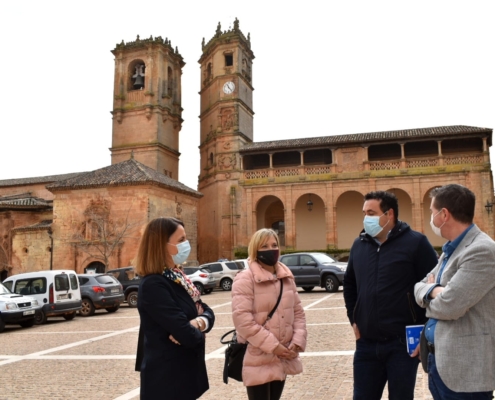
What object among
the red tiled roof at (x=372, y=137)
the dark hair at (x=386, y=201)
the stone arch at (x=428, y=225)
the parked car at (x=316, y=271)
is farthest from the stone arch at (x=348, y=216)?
the dark hair at (x=386, y=201)

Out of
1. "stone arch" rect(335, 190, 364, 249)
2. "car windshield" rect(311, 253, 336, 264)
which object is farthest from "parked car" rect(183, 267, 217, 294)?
"stone arch" rect(335, 190, 364, 249)

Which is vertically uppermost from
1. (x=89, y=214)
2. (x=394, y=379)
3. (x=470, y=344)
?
(x=89, y=214)

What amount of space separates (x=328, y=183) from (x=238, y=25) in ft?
61.2

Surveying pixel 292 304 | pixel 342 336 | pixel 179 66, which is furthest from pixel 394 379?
pixel 179 66

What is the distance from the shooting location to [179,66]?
51.9 meters

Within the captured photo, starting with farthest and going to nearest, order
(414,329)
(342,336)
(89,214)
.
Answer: (89,214) → (342,336) → (414,329)

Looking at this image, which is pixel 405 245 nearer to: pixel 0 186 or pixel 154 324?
pixel 154 324

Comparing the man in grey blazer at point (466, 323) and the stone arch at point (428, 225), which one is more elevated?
the stone arch at point (428, 225)

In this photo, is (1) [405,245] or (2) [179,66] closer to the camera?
(1) [405,245]

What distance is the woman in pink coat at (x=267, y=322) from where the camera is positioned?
3.71 meters

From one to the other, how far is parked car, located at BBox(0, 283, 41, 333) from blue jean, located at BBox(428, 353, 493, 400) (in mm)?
13399

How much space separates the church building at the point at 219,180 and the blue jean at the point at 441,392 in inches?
1067

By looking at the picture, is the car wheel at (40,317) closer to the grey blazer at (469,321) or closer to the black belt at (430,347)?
the black belt at (430,347)

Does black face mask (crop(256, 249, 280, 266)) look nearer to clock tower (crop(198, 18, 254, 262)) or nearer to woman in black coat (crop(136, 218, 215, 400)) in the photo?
woman in black coat (crop(136, 218, 215, 400))
